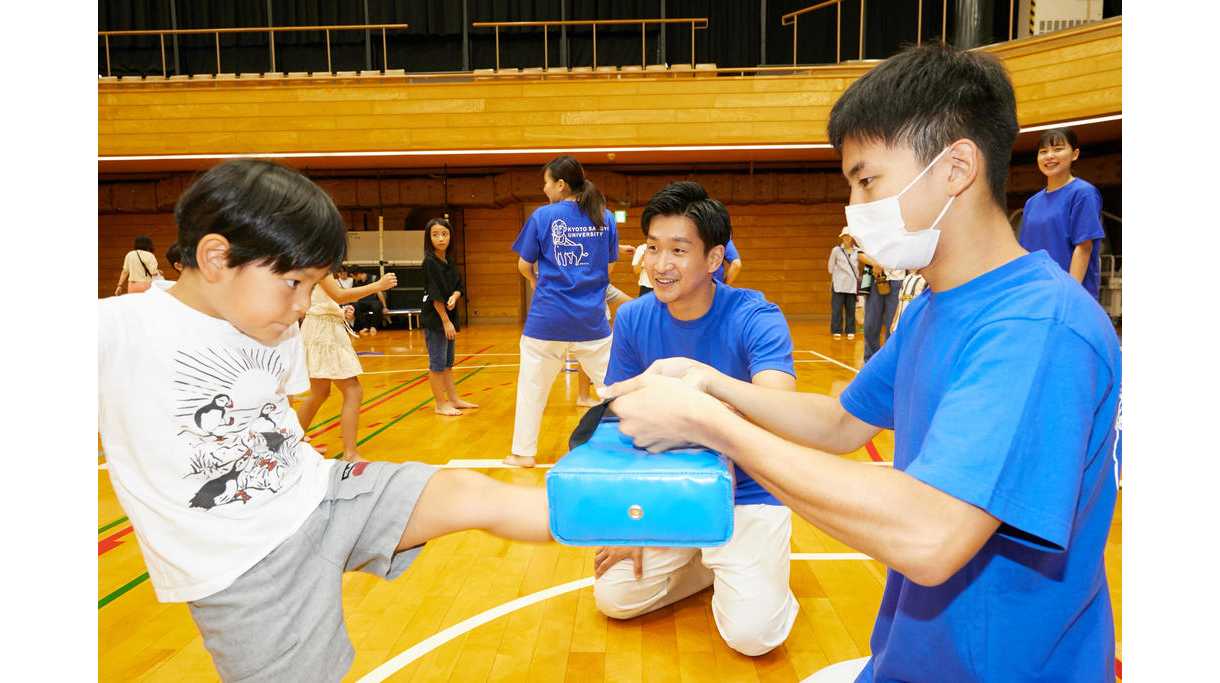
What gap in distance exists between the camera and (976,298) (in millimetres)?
1117

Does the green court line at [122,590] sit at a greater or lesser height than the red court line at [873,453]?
greater

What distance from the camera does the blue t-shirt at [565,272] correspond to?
4.18 m

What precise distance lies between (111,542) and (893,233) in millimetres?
3544

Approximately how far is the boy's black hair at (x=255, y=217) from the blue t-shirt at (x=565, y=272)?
274 centimetres

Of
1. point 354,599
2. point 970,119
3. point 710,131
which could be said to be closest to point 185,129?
point 710,131

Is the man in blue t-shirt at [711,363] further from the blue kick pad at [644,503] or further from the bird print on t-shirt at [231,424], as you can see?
the bird print on t-shirt at [231,424]

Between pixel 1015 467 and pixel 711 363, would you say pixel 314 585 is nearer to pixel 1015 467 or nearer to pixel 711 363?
pixel 1015 467

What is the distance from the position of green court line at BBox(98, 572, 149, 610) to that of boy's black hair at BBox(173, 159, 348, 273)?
195cm

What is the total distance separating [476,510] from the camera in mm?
1473

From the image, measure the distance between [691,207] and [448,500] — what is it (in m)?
1.42

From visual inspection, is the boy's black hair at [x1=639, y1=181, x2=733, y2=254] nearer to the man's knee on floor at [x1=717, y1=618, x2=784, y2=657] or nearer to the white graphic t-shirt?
the man's knee on floor at [x1=717, y1=618, x2=784, y2=657]

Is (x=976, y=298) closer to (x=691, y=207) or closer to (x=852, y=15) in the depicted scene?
(x=691, y=207)

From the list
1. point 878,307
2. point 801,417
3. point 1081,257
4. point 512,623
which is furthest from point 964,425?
point 878,307

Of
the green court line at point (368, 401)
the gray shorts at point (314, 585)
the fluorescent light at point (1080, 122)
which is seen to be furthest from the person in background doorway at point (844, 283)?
the gray shorts at point (314, 585)
